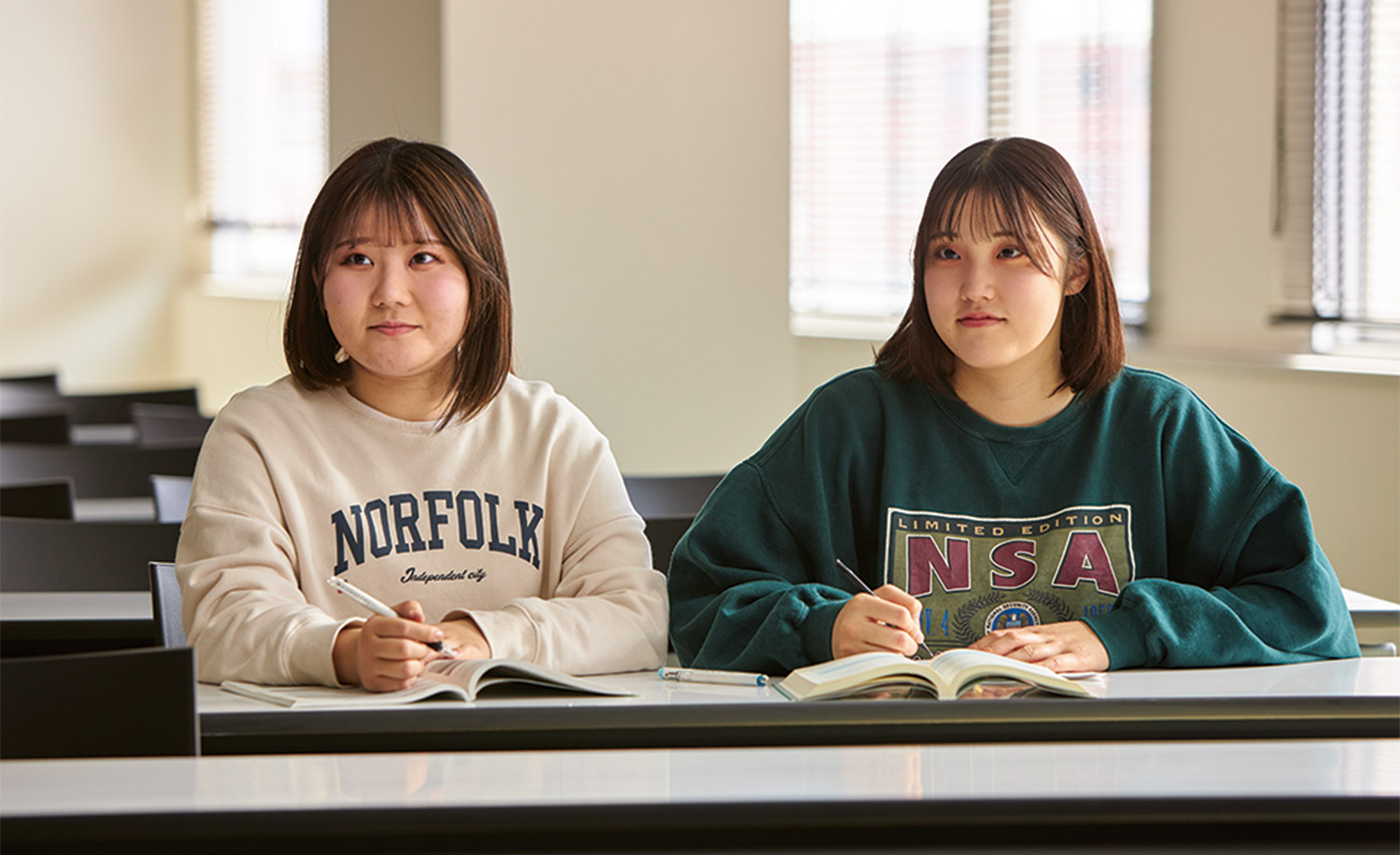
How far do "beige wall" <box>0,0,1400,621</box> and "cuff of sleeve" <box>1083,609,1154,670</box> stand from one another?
1.65 metres

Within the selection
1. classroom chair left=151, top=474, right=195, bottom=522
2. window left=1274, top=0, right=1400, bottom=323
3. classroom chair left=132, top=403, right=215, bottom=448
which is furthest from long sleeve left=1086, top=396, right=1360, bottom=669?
window left=1274, top=0, right=1400, bottom=323

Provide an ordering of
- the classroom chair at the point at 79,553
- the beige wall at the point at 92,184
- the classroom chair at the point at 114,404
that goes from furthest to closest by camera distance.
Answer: the beige wall at the point at 92,184 < the classroom chair at the point at 114,404 < the classroom chair at the point at 79,553

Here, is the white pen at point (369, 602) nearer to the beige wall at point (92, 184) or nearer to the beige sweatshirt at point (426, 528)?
the beige sweatshirt at point (426, 528)

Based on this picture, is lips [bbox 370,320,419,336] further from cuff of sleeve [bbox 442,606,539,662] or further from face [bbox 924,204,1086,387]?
face [bbox 924,204,1086,387]

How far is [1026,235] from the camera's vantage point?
5.41 ft

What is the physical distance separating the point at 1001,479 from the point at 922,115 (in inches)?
144

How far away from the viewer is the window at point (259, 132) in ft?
21.9

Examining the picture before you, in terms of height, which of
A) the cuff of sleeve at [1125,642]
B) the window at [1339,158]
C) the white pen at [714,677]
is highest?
the window at [1339,158]

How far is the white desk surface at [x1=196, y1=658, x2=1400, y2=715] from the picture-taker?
1.26 metres

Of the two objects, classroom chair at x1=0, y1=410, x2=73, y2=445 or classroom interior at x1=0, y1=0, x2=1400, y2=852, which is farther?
classroom chair at x1=0, y1=410, x2=73, y2=445

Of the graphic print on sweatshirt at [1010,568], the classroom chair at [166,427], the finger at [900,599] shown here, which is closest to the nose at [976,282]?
the graphic print on sweatshirt at [1010,568]

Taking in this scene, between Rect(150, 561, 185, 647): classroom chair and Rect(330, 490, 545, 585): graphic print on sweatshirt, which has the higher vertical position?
Rect(330, 490, 545, 585): graphic print on sweatshirt

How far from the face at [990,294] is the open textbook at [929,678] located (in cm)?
43

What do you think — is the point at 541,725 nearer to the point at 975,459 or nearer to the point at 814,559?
the point at 814,559
